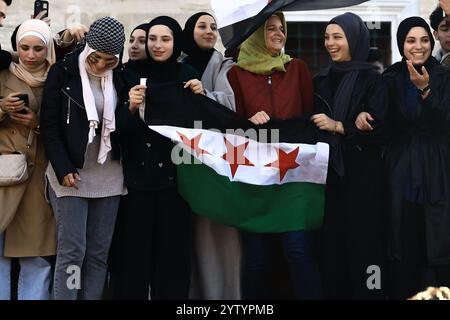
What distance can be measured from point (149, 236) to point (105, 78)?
1.06 metres

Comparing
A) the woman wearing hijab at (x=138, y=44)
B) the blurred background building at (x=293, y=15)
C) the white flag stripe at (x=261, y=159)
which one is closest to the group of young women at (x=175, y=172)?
the white flag stripe at (x=261, y=159)

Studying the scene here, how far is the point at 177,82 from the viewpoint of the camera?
671 centimetres

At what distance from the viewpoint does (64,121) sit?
6.45 m

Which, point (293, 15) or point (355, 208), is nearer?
point (355, 208)

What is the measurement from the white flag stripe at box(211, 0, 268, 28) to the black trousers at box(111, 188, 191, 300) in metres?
1.32

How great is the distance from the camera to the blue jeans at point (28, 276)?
21.6 ft

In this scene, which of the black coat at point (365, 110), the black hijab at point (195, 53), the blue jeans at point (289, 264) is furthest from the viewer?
the black hijab at point (195, 53)

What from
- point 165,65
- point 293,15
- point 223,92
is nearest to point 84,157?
point 165,65

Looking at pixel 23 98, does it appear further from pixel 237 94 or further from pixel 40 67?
pixel 237 94

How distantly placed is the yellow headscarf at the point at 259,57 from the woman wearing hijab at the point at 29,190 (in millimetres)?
1290

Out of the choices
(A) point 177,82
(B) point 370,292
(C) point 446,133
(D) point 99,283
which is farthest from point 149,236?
(C) point 446,133

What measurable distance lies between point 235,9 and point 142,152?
126 centimetres

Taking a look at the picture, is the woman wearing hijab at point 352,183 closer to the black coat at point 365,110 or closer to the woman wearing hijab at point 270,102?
the black coat at point 365,110
